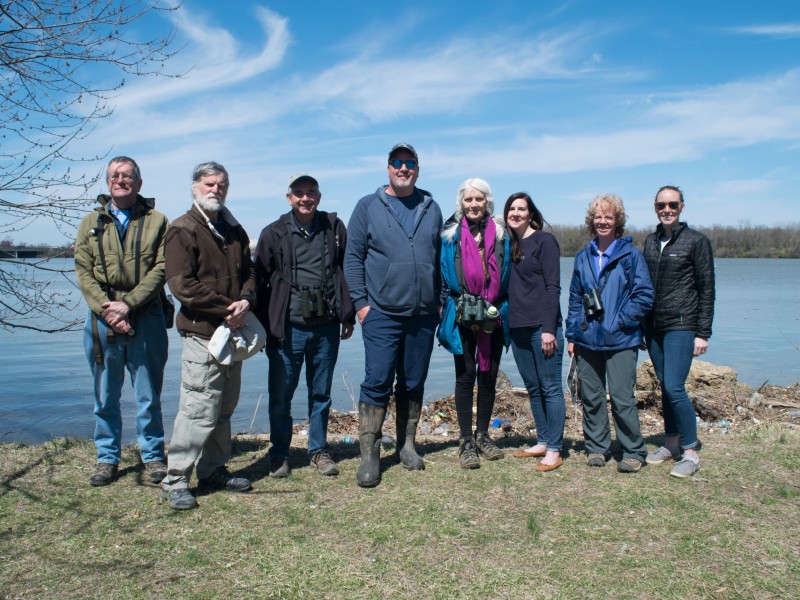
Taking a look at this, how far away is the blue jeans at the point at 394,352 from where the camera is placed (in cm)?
468

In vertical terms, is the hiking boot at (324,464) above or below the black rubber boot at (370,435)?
below

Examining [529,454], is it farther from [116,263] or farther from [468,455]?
[116,263]

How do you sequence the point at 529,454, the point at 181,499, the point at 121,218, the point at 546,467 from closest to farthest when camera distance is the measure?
the point at 181,499, the point at 121,218, the point at 546,467, the point at 529,454

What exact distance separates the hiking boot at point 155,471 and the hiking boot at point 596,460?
3.16 meters

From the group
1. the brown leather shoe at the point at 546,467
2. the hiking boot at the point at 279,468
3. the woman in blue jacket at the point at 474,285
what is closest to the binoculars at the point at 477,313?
the woman in blue jacket at the point at 474,285

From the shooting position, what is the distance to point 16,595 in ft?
10.1

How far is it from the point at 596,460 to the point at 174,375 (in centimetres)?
1022

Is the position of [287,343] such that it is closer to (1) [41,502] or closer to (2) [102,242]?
(2) [102,242]

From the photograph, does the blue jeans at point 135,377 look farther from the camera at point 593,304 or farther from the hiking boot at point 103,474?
the camera at point 593,304

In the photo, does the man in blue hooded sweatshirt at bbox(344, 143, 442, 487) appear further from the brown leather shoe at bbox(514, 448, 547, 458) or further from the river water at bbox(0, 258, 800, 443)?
the river water at bbox(0, 258, 800, 443)

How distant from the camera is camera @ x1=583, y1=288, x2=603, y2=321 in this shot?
4816mm

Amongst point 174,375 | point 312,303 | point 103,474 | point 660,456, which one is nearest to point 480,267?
point 312,303

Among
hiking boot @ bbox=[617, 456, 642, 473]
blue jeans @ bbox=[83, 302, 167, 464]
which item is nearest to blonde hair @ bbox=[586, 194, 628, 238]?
hiking boot @ bbox=[617, 456, 642, 473]

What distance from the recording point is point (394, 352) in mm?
4727
